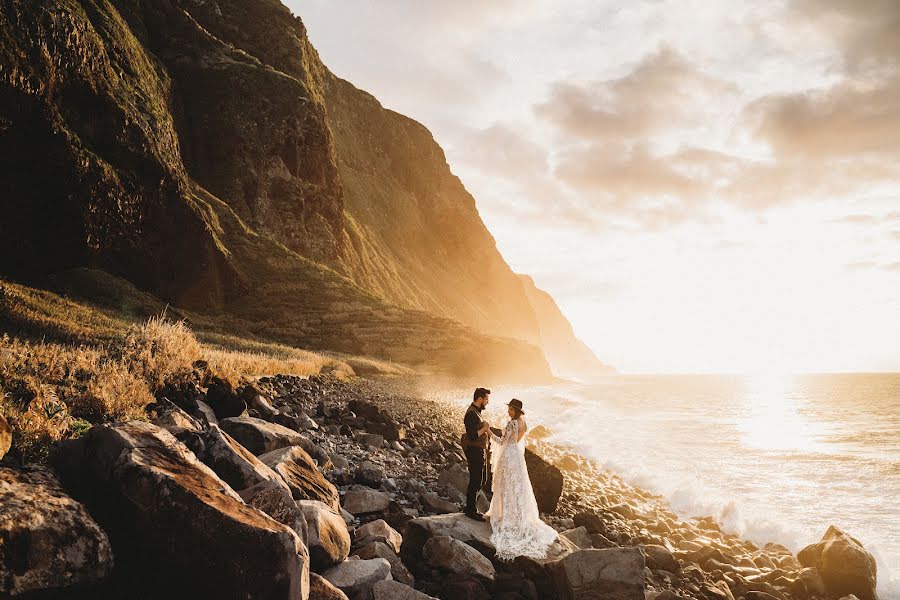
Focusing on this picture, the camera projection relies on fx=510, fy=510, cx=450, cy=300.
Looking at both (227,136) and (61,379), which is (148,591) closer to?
(61,379)

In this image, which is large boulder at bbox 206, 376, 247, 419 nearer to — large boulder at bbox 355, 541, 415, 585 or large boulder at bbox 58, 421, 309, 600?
large boulder at bbox 355, 541, 415, 585

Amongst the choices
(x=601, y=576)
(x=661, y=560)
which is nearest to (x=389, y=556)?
(x=601, y=576)

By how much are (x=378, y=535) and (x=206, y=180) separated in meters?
65.9

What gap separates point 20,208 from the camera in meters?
25.9

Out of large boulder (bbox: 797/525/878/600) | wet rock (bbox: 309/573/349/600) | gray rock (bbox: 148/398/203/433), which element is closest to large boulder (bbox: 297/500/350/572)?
wet rock (bbox: 309/573/349/600)

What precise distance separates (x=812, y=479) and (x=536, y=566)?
18.7m

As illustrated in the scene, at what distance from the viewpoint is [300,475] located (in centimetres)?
720

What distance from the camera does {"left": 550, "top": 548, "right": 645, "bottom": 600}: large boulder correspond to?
7008 mm

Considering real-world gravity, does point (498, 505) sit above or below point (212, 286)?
below

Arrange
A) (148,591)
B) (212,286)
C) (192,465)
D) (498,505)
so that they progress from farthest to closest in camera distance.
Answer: (212,286), (498,505), (192,465), (148,591)

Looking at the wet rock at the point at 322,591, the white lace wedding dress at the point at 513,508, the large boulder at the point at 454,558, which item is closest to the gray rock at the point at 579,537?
the white lace wedding dress at the point at 513,508

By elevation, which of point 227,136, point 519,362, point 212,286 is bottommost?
point 519,362

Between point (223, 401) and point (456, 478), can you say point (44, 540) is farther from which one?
point (456, 478)

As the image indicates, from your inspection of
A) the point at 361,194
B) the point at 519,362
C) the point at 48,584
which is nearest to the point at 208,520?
the point at 48,584
